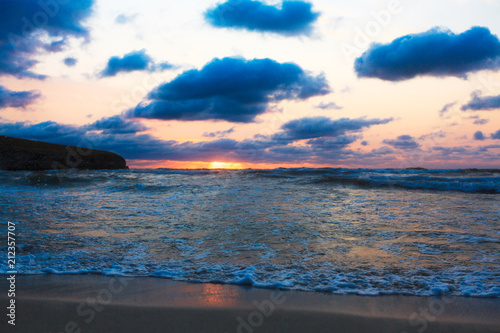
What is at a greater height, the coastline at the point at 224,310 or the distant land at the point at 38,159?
the distant land at the point at 38,159

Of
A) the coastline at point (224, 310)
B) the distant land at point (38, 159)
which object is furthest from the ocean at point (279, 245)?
the distant land at point (38, 159)

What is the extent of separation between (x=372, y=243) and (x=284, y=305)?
8.76 feet

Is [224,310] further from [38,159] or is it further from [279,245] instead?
[38,159]

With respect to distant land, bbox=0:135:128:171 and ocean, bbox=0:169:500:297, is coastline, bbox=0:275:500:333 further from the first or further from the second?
distant land, bbox=0:135:128:171

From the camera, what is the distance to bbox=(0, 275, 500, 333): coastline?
95.1 inches

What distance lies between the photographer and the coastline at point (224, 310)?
2.42 metres

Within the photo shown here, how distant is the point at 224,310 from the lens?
8.91 ft

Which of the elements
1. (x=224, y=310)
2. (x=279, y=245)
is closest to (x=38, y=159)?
(x=279, y=245)

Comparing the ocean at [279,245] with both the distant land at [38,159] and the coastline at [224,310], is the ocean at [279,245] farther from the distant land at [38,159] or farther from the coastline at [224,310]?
the distant land at [38,159]

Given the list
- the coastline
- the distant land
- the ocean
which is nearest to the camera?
the coastline

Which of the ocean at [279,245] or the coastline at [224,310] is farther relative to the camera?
the ocean at [279,245]

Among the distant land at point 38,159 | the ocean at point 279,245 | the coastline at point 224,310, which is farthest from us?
the distant land at point 38,159

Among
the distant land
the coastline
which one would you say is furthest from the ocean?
the distant land

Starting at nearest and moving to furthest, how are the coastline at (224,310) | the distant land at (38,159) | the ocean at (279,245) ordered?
1. the coastline at (224,310)
2. the ocean at (279,245)
3. the distant land at (38,159)
